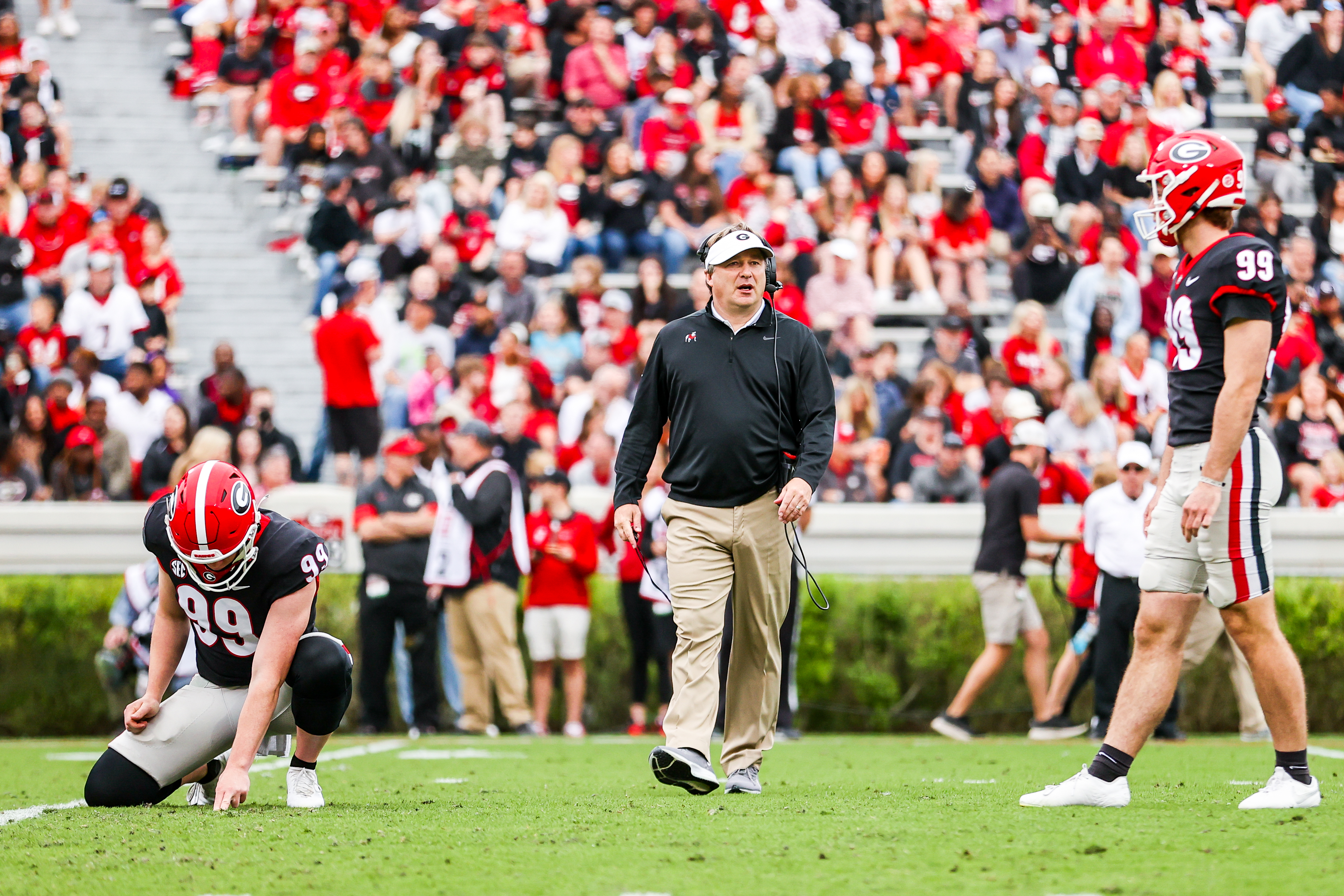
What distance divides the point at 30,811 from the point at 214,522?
1589 millimetres

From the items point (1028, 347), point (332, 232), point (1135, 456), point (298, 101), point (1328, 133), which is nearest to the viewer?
point (1135, 456)

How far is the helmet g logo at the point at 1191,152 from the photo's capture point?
17.4ft

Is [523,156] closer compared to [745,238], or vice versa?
[745,238]

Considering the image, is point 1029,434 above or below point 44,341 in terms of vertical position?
below

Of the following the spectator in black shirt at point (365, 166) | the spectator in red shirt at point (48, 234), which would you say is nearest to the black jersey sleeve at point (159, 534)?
the spectator in red shirt at point (48, 234)

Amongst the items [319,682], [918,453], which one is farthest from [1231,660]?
[319,682]

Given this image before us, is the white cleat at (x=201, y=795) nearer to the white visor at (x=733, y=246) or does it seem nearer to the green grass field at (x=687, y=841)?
the green grass field at (x=687, y=841)

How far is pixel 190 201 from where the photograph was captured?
59.6ft

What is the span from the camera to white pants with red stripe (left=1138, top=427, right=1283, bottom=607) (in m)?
5.11

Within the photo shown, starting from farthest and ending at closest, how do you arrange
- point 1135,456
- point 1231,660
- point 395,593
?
1. point 395,593
2. point 1231,660
3. point 1135,456

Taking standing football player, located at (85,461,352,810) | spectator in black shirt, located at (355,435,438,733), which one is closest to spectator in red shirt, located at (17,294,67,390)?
spectator in black shirt, located at (355,435,438,733)

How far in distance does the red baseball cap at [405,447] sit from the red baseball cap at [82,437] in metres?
2.77

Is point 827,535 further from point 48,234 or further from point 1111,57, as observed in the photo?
point 1111,57

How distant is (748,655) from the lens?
20.3ft
